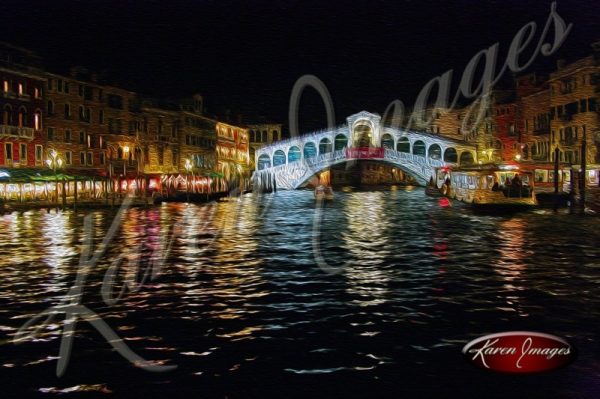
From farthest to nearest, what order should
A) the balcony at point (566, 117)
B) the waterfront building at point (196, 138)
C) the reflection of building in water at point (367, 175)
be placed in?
1. the reflection of building in water at point (367, 175)
2. the waterfront building at point (196, 138)
3. the balcony at point (566, 117)

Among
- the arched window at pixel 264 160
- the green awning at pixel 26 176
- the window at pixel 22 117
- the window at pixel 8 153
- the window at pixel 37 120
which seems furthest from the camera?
the arched window at pixel 264 160

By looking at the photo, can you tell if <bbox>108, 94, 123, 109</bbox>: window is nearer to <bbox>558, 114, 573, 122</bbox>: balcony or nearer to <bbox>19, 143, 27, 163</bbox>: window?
<bbox>19, 143, 27, 163</bbox>: window

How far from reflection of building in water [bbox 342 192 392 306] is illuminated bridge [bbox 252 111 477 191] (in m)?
40.9

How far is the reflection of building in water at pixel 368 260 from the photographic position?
10.2 metres

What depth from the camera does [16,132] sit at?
38219 millimetres

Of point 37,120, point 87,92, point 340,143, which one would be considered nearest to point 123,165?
point 87,92

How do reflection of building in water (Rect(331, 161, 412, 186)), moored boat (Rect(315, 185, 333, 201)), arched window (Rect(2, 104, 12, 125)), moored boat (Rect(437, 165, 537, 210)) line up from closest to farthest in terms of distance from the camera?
1. moored boat (Rect(437, 165, 537, 210))
2. arched window (Rect(2, 104, 12, 125))
3. moored boat (Rect(315, 185, 333, 201))
4. reflection of building in water (Rect(331, 161, 412, 186))

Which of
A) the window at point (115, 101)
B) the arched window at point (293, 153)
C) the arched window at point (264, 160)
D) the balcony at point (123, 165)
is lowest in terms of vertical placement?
the balcony at point (123, 165)

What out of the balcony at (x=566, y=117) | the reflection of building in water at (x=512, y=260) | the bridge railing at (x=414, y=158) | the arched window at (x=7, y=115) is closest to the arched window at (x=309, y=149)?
the bridge railing at (x=414, y=158)

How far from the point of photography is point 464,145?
6706cm

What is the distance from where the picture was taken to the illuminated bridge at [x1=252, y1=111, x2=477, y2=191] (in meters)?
65.5

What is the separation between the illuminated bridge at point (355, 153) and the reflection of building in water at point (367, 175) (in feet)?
39.8

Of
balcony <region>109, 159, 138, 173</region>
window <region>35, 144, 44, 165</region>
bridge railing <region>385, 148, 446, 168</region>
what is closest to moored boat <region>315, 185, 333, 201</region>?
balcony <region>109, 159, 138, 173</region>

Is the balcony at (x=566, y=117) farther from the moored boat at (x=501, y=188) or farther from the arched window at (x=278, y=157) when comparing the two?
the arched window at (x=278, y=157)
